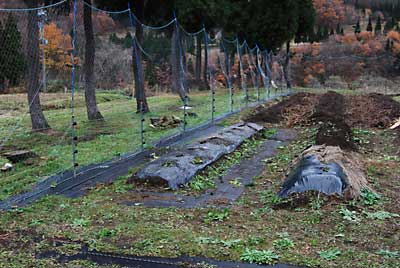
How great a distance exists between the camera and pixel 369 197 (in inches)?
212

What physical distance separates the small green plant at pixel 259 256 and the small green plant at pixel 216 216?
3.07ft

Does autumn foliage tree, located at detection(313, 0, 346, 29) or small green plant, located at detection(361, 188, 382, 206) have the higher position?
autumn foliage tree, located at detection(313, 0, 346, 29)

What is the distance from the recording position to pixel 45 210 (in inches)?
203

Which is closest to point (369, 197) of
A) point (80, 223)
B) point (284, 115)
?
point (80, 223)

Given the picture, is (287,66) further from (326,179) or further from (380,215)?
(380,215)

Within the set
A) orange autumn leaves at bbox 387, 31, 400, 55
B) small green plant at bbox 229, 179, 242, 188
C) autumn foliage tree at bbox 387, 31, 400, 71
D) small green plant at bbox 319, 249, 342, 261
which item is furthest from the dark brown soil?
orange autumn leaves at bbox 387, 31, 400, 55

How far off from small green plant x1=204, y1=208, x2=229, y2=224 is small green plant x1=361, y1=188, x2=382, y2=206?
166cm

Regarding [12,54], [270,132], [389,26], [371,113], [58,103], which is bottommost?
[270,132]

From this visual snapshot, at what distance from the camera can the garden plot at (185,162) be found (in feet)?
20.4

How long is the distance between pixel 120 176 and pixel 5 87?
354cm

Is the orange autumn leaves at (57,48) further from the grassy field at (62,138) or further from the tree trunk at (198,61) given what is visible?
the tree trunk at (198,61)

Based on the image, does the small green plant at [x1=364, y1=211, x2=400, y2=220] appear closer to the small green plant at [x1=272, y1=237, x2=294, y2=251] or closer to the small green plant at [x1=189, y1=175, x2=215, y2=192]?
the small green plant at [x1=272, y1=237, x2=294, y2=251]

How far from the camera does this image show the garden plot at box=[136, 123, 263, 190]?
621 cm

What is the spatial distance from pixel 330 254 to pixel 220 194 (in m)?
2.35
